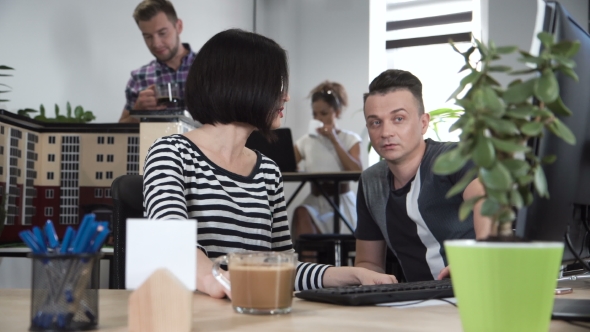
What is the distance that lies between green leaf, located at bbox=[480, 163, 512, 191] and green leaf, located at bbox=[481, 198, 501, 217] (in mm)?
14

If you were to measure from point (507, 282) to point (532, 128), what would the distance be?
12cm

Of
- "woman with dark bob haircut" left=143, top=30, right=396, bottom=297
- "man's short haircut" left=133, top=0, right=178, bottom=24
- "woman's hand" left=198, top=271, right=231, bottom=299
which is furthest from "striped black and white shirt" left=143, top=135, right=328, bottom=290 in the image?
"man's short haircut" left=133, top=0, right=178, bottom=24

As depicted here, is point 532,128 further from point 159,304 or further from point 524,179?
point 159,304

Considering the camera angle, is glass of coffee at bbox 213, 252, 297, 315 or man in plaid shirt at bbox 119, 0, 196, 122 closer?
glass of coffee at bbox 213, 252, 297, 315

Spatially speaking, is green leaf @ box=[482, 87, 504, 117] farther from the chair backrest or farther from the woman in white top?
the woman in white top

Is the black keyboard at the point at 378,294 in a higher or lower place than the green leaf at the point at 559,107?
lower

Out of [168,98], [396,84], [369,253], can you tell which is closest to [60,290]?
[369,253]

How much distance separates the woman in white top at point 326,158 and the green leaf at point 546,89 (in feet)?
12.0

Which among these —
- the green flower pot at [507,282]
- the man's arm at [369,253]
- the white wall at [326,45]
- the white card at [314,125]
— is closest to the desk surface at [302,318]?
the green flower pot at [507,282]

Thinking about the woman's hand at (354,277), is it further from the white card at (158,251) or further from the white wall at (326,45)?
the white wall at (326,45)

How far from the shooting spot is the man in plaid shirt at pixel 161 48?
11.1ft

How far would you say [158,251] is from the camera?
0.61 metres

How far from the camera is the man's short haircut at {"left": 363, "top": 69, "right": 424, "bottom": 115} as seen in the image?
1.93 meters

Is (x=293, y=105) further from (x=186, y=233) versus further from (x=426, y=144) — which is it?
(x=186, y=233)
